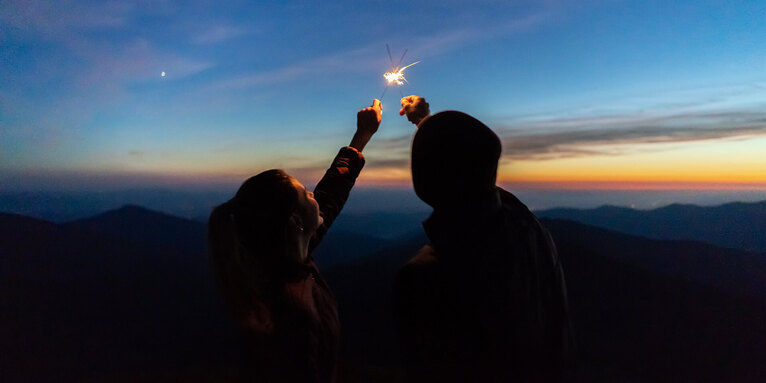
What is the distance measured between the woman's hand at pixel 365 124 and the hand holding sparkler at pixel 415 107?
1.08ft

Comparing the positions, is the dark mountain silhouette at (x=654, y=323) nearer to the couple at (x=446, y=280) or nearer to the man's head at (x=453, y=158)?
the couple at (x=446, y=280)

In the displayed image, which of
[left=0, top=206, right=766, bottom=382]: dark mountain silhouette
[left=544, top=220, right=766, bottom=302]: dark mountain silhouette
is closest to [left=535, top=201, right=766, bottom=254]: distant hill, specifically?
[left=544, top=220, right=766, bottom=302]: dark mountain silhouette

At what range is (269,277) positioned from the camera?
229 cm

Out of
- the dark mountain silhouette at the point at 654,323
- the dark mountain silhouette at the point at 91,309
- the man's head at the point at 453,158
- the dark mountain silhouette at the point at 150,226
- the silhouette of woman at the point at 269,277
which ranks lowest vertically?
the dark mountain silhouette at the point at 654,323

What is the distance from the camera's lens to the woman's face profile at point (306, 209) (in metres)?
2.33

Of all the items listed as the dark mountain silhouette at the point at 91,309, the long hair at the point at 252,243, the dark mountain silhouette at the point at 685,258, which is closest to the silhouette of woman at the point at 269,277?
the long hair at the point at 252,243

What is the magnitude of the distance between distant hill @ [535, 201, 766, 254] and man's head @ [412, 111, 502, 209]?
44259mm

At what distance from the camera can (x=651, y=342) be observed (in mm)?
21484

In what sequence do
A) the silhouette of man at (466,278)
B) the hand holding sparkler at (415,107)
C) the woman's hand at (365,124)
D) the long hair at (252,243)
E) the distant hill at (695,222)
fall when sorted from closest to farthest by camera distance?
the silhouette of man at (466,278)
the long hair at (252,243)
the hand holding sparkler at (415,107)
the woman's hand at (365,124)
the distant hill at (695,222)

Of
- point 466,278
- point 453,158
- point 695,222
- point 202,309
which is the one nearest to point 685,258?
point 695,222

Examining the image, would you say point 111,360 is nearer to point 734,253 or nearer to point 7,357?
point 7,357

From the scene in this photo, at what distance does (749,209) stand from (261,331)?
223 feet

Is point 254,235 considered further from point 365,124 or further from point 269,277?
point 365,124

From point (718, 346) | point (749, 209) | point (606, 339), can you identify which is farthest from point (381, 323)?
point (749, 209)
